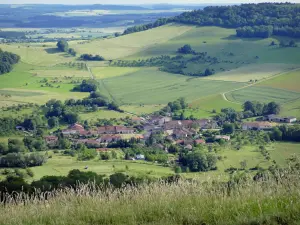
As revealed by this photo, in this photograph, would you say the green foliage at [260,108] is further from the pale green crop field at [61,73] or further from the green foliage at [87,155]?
the pale green crop field at [61,73]

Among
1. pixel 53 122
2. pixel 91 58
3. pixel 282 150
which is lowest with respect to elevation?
pixel 53 122

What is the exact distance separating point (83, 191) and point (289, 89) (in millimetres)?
47837

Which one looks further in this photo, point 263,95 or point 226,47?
point 226,47

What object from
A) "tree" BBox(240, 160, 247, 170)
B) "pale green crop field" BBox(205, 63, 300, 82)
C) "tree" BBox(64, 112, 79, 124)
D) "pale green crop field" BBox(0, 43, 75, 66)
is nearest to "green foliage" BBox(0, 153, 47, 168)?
"tree" BBox(240, 160, 247, 170)

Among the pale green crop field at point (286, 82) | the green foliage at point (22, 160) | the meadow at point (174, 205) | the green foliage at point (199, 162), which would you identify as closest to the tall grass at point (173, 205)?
the meadow at point (174, 205)

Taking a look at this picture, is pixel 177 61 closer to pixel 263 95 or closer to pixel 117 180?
pixel 263 95

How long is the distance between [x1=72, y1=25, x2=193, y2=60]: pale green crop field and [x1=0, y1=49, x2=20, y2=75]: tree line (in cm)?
1428

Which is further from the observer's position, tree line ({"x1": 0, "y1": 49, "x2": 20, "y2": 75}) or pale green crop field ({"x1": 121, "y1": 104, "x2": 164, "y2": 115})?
tree line ({"x1": 0, "y1": 49, "x2": 20, "y2": 75})

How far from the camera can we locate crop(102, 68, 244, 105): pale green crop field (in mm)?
52250

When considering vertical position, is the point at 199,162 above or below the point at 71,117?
above

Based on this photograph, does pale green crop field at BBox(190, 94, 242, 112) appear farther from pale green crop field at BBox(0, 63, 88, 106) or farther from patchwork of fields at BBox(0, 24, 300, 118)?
pale green crop field at BBox(0, 63, 88, 106)

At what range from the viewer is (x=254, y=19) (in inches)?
3558

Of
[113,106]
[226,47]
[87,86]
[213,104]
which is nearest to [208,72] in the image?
[226,47]

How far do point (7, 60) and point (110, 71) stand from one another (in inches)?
557
